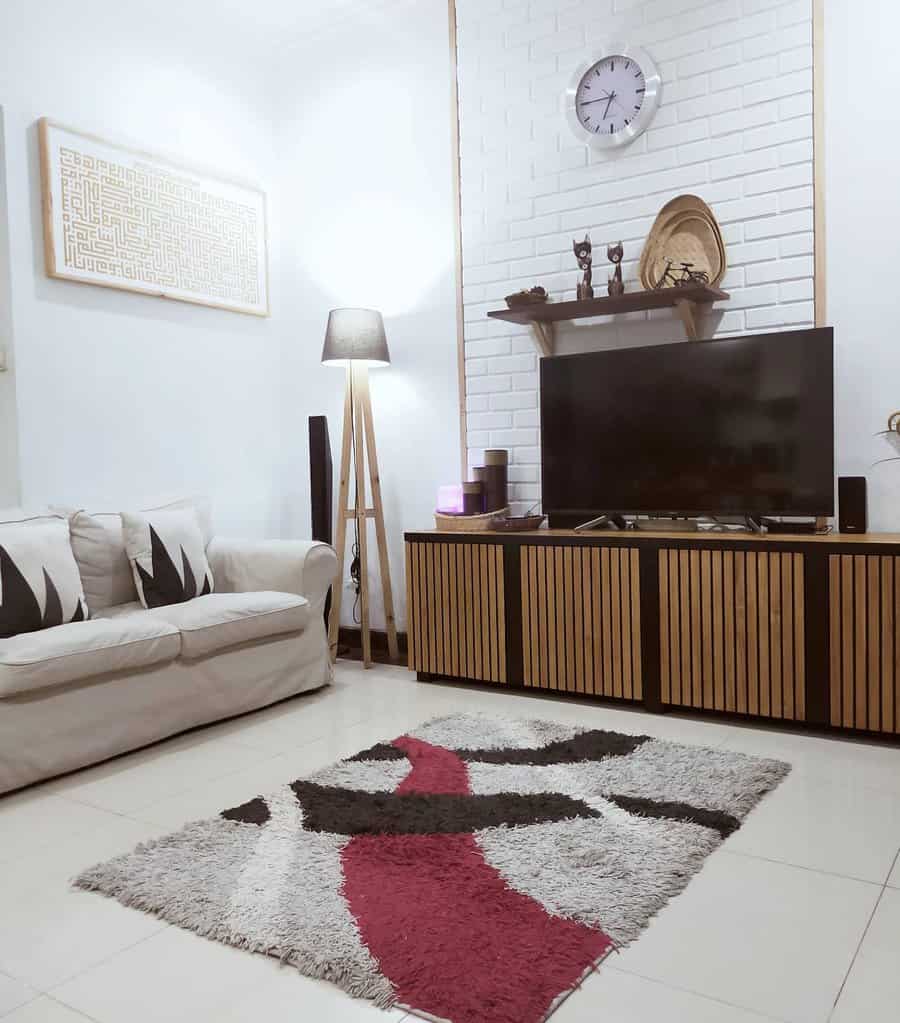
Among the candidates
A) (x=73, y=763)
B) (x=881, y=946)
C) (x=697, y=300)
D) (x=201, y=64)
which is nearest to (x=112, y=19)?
(x=201, y=64)

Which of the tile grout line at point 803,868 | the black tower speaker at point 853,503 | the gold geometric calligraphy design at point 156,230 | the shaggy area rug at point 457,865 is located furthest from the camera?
the gold geometric calligraphy design at point 156,230

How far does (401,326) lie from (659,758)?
7.99 ft

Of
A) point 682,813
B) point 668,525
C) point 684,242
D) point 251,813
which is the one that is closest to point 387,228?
point 684,242

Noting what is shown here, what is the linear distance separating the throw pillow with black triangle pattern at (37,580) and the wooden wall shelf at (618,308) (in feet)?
6.08

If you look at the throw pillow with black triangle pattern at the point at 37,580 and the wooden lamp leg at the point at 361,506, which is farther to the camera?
the wooden lamp leg at the point at 361,506

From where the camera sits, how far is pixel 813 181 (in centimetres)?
314

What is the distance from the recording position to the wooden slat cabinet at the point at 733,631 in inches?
112

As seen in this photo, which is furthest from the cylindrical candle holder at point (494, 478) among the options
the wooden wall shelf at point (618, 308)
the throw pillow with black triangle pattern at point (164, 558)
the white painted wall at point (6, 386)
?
the white painted wall at point (6, 386)

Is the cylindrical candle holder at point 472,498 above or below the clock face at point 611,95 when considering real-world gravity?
below

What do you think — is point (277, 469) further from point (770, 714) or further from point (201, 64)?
point (770, 714)

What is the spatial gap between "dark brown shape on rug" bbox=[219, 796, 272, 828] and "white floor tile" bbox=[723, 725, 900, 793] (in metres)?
1.43

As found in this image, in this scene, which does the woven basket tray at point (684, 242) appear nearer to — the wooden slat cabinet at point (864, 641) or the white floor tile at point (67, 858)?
the wooden slat cabinet at point (864, 641)

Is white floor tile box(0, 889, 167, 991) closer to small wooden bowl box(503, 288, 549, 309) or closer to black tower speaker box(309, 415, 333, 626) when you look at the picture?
black tower speaker box(309, 415, 333, 626)

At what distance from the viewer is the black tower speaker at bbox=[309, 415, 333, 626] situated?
155 inches
